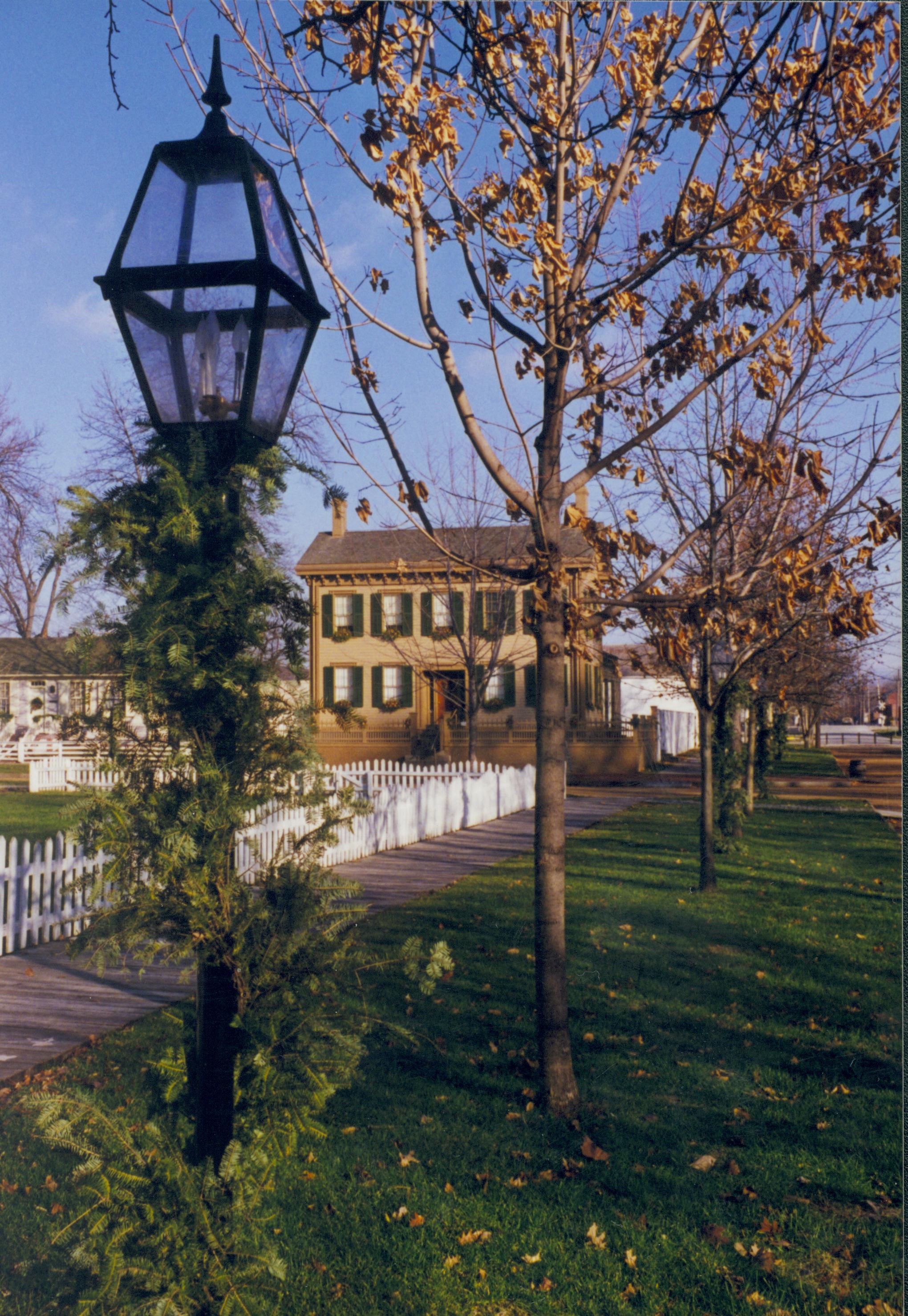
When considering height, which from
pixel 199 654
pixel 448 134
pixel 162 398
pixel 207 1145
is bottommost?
pixel 207 1145

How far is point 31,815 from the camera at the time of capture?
19.7 m

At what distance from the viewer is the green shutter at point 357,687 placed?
107ft

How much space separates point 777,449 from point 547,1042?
365cm

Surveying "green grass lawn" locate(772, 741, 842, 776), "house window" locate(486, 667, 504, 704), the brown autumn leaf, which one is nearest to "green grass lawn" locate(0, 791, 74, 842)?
the brown autumn leaf

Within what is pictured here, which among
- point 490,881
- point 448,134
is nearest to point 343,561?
point 490,881

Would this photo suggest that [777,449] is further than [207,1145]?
Yes

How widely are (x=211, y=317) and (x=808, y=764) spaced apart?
36.6 m

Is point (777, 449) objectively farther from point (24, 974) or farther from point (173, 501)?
point (24, 974)

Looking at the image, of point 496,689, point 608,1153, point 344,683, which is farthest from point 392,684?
point 608,1153

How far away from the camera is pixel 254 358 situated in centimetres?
288

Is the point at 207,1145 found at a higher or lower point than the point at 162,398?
lower

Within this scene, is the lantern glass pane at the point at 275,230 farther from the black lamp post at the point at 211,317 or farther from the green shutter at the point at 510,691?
the green shutter at the point at 510,691

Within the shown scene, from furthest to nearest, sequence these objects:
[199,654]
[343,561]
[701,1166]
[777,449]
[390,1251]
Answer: [343,561] → [777,449] → [701,1166] → [390,1251] → [199,654]

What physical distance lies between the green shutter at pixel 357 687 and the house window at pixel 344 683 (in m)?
0.06
